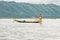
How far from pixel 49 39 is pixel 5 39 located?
30.3 feet

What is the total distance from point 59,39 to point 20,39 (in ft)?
26.7

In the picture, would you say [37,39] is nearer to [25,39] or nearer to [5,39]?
[25,39]

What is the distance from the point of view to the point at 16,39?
55.8 meters

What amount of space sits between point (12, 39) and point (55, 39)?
29.8 feet

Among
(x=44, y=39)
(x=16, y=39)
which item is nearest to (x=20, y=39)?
(x=16, y=39)

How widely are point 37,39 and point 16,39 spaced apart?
4472 millimetres

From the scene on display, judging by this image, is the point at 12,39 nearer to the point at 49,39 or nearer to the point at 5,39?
the point at 5,39

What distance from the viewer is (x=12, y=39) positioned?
2188 inches

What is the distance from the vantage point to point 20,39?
55.6 metres

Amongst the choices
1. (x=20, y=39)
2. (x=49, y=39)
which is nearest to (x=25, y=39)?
(x=20, y=39)

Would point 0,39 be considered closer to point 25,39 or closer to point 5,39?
point 5,39

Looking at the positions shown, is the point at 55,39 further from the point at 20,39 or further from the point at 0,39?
the point at 0,39

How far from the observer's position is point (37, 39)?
2232 inches

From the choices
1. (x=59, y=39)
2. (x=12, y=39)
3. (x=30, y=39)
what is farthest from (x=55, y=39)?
(x=12, y=39)
